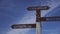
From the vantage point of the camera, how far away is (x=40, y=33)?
2.41 m

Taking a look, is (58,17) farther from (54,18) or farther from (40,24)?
(40,24)

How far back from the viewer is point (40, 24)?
8.09 ft

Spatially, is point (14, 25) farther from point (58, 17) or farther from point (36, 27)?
point (58, 17)

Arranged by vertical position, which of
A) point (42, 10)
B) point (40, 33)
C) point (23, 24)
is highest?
point (42, 10)

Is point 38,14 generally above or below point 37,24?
above

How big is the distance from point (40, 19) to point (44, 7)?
0.66 feet

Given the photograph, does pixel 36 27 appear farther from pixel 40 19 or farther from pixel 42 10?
pixel 42 10

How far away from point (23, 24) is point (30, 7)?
29 cm

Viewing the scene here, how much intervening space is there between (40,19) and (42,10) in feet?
0.53

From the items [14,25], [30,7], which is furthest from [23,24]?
[30,7]

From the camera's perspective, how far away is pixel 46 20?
2410 millimetres

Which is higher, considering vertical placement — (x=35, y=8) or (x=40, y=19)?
(x=35, y=8)

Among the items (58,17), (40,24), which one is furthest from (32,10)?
(58,17)

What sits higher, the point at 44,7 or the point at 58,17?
the point at 44,7
